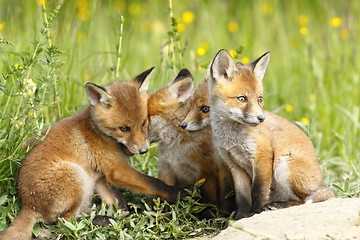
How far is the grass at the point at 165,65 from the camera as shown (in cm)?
572

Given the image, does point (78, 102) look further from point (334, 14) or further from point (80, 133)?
point (334, 14)

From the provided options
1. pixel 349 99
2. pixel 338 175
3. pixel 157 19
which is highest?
pixel 157 19

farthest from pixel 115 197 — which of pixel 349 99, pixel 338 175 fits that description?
pixel 349 99

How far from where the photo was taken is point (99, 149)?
237 inches

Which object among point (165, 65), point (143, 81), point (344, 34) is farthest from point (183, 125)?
point (344, 34)

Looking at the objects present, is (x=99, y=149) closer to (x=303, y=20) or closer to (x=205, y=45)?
(x=205, y=45)

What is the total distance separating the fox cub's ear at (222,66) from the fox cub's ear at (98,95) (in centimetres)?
105

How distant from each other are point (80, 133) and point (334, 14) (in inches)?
253

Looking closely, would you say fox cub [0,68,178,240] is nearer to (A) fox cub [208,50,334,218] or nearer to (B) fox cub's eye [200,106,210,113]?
(B) fox cub's eye [200,106,210,113]

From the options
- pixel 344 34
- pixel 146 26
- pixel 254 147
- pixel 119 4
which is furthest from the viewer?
pixel 119 4

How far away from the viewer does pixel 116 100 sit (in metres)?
6.04

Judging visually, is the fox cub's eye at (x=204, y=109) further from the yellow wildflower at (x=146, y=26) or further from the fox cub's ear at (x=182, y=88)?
the yellow wildflower at (x=146, y=26)

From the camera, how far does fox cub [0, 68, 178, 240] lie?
18.5 feet

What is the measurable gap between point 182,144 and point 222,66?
36.1 inches
